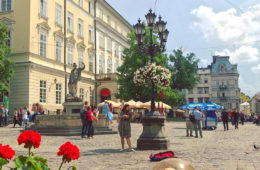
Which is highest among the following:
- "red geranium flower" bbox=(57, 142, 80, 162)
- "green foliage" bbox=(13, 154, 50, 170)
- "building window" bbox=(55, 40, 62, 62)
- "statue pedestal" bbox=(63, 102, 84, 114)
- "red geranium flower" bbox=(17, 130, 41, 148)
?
"building window" bbox=(55, 40, 62, 62)

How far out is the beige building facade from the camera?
27.8m

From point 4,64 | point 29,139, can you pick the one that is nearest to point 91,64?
point 4,64

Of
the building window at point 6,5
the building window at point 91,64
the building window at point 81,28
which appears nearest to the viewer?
the building window at point 6,5

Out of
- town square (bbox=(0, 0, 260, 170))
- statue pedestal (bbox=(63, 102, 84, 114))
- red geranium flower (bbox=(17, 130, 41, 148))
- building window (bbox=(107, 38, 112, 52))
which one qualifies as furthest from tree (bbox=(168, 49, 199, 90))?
red geranium flower (bbox=(17, 130, 41, 148))

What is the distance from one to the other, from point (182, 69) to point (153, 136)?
42.7m

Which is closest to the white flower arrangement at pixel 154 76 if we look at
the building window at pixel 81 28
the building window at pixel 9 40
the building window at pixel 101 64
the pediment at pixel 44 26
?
the pediment at pixel 44 26

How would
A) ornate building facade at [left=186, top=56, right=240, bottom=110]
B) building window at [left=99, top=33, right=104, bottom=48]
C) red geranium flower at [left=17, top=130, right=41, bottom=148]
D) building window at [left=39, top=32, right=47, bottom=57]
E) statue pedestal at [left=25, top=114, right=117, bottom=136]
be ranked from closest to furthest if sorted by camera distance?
red geranium flower at [left=17, top=130, right=41, bottom=148] → statue pedestal at [left=25, top=114, right=117, bottom=136] → building window at [left=39, top=32, right=47, bottom=57] → building window at [left=99, top=33, right=104, bottom=48] → ornate building facade at [left=186, top=56, right=240, bottom=110]

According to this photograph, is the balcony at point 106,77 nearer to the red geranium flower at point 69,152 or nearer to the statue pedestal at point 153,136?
the statue pedestal at point 153,136

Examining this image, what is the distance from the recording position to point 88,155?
9.12 meters

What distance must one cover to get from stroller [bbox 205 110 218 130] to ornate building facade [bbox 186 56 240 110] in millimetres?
59746

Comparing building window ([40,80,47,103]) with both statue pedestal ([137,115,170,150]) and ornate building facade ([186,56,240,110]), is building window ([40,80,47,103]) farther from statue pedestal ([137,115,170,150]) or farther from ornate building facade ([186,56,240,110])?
ornate building facade ([186,56,240,110])

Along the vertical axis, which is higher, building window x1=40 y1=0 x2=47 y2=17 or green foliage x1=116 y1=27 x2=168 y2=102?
building window x1=40 y1=0 x2=47 y2=17

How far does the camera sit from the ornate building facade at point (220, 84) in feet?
270

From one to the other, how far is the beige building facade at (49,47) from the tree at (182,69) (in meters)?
14.8
